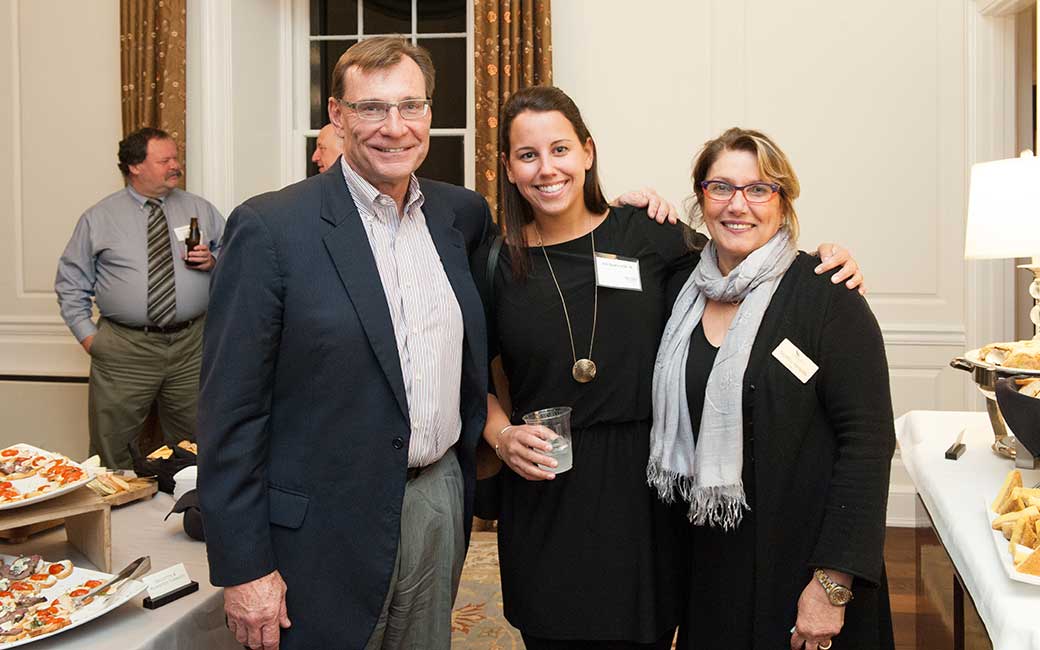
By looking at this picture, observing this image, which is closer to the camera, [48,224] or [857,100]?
[857,100]

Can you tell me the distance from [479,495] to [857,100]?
3.30 metres

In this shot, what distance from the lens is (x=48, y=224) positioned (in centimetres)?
508

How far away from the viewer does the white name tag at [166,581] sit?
66.9 inches

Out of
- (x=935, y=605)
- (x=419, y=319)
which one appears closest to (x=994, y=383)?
(x=935, y=605)

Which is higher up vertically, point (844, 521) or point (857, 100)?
point (857, 100)

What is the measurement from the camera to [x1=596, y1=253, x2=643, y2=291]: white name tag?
1869 mm

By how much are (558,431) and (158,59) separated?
12.7 feet

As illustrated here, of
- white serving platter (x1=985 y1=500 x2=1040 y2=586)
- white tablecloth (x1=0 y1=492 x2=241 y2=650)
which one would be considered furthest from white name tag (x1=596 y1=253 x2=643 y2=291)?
white tablecloth (x1=0 y1=492 x2=241 y2=650)

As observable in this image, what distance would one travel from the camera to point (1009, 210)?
253 centimetres

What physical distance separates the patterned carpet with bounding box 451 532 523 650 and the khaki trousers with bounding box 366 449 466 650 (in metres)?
1.20

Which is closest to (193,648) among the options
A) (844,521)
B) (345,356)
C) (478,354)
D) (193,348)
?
(345,356)

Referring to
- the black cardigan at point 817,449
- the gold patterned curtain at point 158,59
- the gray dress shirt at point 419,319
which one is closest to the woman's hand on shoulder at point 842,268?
the black cardigan at point 817,449

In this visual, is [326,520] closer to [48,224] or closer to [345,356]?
[345,356]

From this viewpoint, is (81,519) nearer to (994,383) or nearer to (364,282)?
(364,282)
